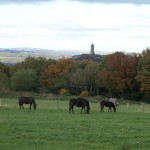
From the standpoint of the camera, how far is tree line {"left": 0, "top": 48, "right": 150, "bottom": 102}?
90438 mm

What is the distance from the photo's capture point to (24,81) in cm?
9894

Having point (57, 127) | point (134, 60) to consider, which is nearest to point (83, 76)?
point (134, 60)

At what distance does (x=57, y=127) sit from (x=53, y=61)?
8954 cm

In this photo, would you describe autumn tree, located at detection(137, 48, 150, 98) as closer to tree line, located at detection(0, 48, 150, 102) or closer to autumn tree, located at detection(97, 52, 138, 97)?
tree line, located at detection(0, 48, 150, 102)

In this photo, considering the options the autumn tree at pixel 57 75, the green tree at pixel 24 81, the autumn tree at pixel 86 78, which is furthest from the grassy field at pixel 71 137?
the autumn tree at pixel 57 75

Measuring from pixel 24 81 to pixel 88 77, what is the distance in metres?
14.7

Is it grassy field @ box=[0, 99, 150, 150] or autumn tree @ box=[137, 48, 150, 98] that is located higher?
autumn tree @ box=[137, 48, 150, 98]

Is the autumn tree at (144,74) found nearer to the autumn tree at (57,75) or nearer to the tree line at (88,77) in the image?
the tree line at (88,77)

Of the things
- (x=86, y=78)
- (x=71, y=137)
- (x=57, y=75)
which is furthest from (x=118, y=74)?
(x=71, y=137)

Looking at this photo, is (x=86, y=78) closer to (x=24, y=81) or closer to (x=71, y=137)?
(x=24, y=81)

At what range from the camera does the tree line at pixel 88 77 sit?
9044 cm

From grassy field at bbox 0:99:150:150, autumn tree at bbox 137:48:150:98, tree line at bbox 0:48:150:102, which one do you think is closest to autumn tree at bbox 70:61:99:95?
tree line at bbox 0:48:150:102

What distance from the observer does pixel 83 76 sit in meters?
96.8

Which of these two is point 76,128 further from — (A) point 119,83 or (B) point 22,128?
(A) point 119,83
